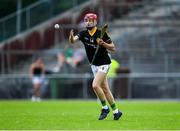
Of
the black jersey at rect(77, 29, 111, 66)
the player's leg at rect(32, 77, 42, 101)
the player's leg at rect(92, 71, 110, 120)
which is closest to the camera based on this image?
the player's leg at rect(92, 71, 110, 120)

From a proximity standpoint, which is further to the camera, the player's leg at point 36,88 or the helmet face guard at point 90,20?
the player's leg at point 36,88

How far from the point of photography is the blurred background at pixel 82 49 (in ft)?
123

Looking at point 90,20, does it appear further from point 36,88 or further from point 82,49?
point 82,49

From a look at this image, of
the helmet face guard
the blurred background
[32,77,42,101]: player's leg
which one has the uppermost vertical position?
the helmet face guard

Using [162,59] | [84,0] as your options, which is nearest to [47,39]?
[84,0]

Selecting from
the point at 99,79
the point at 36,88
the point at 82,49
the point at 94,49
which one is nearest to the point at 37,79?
the point at 36,88

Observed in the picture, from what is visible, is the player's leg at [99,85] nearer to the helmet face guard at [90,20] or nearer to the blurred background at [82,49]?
the helmet face guard at [90,20]

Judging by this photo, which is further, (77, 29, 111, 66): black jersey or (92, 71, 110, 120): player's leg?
(77, 29, 111, 66): black jersey

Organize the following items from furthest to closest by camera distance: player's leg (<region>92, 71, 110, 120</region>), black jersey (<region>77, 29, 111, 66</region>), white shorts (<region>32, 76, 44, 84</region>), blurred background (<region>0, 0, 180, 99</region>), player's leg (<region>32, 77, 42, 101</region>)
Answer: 1. white shorts (<region>32, 76, 44, 84</region>)
2. blurred background (<region>0, 0, 180, 99</region>)
3. player's leg (<region>32, 77, 42, 101</region>)
4. black jersey (<region>77, 29, 111, 66</region>)
5. player's leg (<region>92, 71, 110, 120</region>)

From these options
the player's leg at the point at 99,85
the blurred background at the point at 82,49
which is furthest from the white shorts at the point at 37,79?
the player's leg at the point at 99,85

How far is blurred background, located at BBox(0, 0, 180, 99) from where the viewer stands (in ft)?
123

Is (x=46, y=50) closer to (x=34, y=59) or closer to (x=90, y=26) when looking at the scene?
(x=34, y=59)

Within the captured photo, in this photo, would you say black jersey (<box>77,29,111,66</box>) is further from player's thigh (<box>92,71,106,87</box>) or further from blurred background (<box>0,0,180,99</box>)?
blurred background (<box>0,0,180,99</box>)

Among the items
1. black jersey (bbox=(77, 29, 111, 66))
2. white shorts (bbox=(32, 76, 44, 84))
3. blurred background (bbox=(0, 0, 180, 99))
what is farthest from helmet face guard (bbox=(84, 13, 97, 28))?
white shorts (bbox=(32, 76, 44, 84))
